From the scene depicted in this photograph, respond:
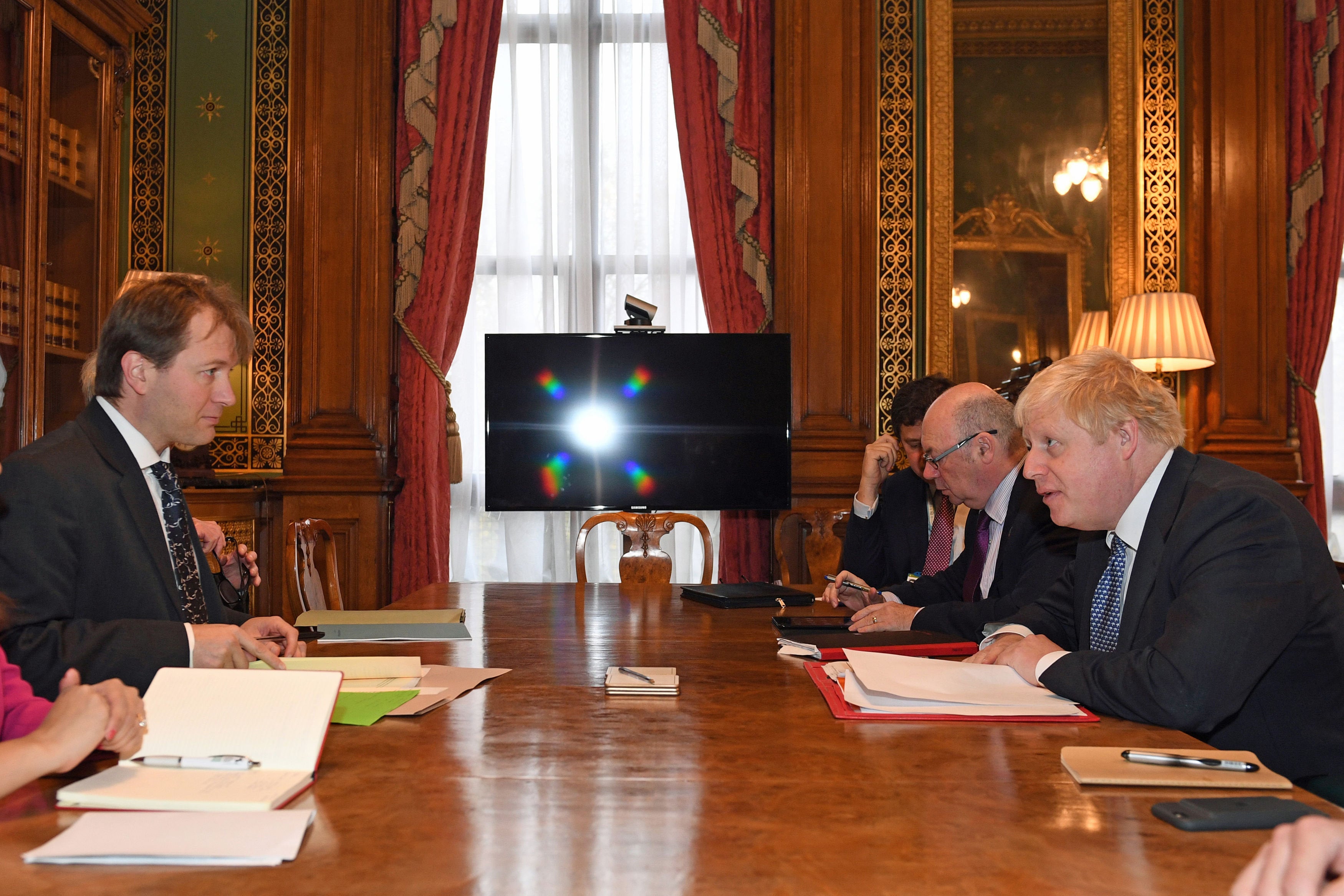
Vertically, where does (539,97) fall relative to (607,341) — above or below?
above

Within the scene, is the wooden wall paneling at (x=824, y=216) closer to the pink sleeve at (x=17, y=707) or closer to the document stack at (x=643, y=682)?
the document stack at (x=643, y=682)

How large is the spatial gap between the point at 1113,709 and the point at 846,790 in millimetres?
587

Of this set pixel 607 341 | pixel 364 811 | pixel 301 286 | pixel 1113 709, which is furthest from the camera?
pixel 301 286

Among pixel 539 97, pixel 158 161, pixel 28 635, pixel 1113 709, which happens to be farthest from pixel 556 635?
pixel 158 161

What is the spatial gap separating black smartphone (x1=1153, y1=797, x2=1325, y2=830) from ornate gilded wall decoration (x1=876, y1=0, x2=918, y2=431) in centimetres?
375

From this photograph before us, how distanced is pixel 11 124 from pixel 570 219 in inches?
87.0

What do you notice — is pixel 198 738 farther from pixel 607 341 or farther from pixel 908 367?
pixel 908 367

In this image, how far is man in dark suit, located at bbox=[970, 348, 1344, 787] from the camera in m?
1.56

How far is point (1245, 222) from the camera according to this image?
15.7 ft

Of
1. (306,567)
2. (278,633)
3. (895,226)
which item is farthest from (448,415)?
(278,633)

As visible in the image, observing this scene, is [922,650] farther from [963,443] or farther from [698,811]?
[698,811]

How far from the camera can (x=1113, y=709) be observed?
1.56m

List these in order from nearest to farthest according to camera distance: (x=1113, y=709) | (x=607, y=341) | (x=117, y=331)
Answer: (x=1113, y=709) → (x=117, y=331) → (x=607, y=341)

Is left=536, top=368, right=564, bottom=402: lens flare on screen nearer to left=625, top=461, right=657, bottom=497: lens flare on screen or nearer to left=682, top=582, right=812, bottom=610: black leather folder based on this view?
left=625, top=461, right=657, bottom=497: lens flare on screen
